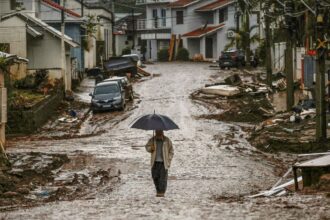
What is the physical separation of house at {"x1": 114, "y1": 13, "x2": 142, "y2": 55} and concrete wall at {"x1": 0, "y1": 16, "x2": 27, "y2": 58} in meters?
51.1

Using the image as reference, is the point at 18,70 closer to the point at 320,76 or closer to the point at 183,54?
the point at 320,76

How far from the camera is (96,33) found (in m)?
81.4

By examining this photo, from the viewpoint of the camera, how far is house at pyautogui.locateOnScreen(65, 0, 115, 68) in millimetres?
72875

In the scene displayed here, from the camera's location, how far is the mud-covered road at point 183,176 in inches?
633

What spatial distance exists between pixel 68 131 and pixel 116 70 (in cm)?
2448

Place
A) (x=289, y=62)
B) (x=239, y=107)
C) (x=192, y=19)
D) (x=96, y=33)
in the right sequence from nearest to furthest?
(x=289, y=62), (x=239, y=107), (x=96, y=33), (x=192, y=19)

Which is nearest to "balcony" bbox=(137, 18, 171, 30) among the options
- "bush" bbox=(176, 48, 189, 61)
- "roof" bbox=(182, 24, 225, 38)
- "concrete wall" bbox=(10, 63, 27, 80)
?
"roof" bbox=(182, 24, 225, 38)

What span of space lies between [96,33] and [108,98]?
35.6m

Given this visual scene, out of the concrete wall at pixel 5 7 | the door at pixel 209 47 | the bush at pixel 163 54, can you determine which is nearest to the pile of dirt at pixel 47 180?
the concrete wall at pixel 5 7

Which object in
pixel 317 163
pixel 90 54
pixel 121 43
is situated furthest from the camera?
pixel 121 43

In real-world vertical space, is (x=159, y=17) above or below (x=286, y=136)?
above

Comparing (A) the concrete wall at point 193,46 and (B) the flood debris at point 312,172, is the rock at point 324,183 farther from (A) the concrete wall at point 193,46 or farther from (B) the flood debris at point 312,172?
(A) the concrete wall at point 193,46

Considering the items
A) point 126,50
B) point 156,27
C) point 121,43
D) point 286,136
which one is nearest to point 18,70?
point 286,136

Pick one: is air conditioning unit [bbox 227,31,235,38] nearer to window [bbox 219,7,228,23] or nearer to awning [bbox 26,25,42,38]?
window [bbox 219,7,228,23]
